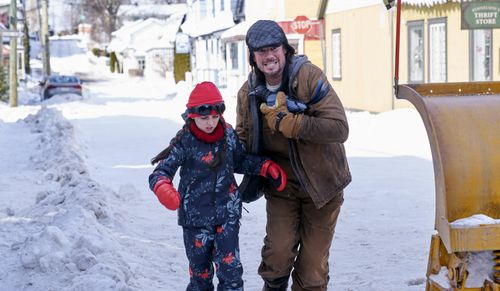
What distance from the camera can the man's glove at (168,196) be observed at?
15.6 feet

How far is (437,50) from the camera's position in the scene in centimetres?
1962

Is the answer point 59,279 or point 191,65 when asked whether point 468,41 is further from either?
point 191,65

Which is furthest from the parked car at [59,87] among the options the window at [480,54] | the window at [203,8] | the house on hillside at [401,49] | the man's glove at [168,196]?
the man's glove at [168,196]

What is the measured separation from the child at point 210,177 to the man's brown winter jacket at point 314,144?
14 centimetres

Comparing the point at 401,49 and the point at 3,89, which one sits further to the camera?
the point at 3,89

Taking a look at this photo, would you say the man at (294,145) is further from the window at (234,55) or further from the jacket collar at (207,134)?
the window at (234,55)

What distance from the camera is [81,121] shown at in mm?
25047

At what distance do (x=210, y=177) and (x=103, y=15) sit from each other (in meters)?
117

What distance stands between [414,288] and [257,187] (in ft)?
4.77

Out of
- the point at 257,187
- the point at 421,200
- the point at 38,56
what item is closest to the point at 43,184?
the point at 421,200

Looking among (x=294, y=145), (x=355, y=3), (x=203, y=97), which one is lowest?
(x=294, y=145)

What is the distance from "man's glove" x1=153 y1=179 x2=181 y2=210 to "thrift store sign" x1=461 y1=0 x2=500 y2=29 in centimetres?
1170

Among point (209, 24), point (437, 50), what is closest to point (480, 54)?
point (437, 50)

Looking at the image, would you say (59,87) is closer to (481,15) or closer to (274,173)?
(481,15)
